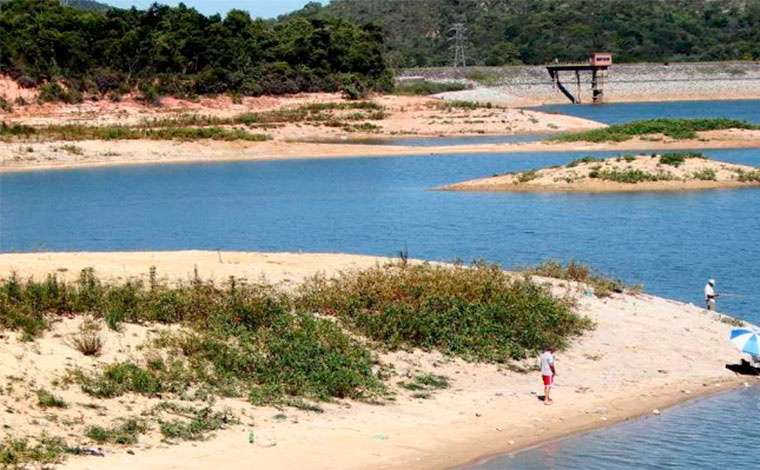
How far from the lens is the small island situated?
49.0m

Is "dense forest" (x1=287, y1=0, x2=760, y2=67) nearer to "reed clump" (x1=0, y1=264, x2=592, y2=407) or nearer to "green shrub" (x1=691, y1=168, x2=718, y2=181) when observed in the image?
"green shrub" (x1=691, y1=168, x2=718, y2=181)

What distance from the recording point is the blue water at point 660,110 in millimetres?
105625

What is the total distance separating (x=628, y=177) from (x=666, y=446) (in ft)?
110

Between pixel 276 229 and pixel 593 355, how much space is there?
20160 millimetres

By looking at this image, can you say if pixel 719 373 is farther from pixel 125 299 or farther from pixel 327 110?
pixel 327 110

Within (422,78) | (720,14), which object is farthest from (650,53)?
(422,78)

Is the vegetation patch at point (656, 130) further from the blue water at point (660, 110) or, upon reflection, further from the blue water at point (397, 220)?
the blue water at point (660, 110)

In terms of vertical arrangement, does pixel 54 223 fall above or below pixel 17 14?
below

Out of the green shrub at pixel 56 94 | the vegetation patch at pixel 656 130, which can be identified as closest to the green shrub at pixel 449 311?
the vegetation patch at pixel 656 130

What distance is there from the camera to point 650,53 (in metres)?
176

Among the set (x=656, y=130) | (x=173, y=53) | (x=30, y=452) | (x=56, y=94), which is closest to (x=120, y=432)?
(x=30, y=452)

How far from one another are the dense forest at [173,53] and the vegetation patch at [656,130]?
30.0 m

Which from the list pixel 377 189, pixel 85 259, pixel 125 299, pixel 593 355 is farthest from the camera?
pixel 377 189

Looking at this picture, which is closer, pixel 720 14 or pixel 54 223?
pixel 54 223
